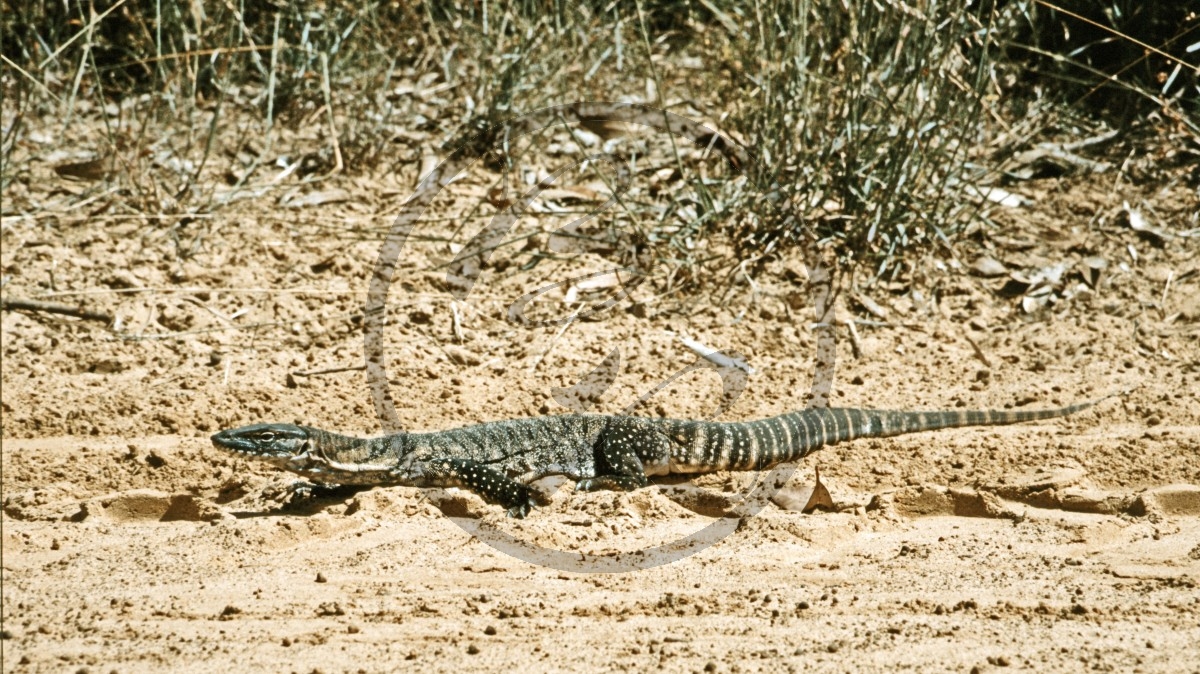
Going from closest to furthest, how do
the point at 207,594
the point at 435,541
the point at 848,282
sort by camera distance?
the point at 207,594 → the point at 435,541 → the point at 848,282

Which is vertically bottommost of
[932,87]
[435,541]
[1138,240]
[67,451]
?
[67,451]

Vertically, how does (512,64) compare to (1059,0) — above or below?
below

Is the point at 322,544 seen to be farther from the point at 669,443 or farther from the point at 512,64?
the point at 512,64

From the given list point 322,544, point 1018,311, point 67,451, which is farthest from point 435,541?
point 1018,311

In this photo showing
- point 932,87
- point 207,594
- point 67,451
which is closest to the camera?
point 207,594

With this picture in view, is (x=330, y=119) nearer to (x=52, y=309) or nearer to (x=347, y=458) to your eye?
(x=52, y=309)

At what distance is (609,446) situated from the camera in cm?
632

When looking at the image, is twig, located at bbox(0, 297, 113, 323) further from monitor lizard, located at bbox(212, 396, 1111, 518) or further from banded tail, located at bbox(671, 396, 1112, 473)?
banded tail, located at bbox(671, 396, 1112, 473)

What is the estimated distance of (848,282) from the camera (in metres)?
7.64

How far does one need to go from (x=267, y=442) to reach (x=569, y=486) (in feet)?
5.70

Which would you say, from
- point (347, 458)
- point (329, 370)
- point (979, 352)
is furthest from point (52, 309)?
point (979, 352)

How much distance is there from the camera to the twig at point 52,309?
7191 millimetres

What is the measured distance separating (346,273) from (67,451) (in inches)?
92.2

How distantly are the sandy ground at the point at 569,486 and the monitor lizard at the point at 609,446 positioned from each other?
172 mm
